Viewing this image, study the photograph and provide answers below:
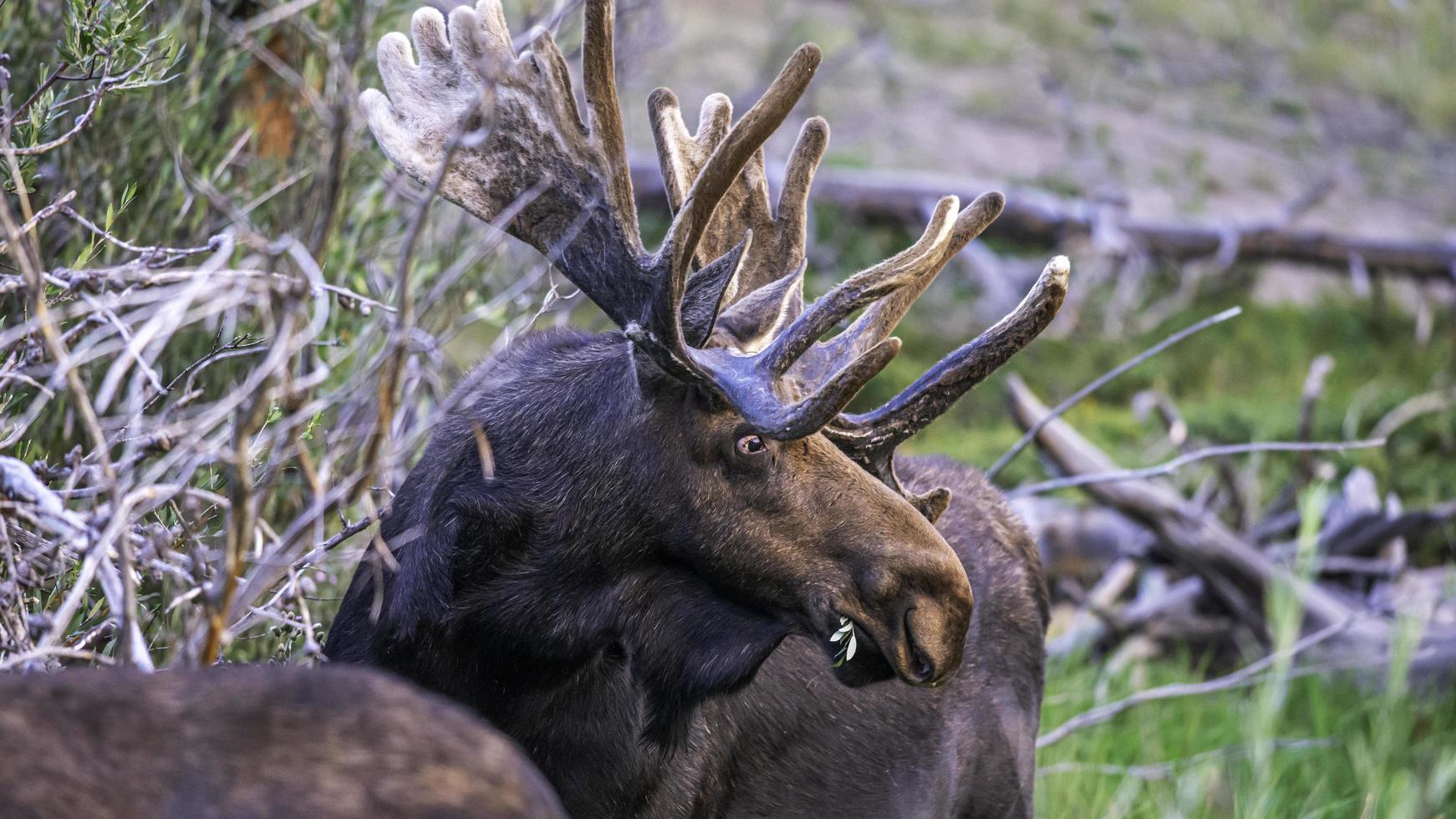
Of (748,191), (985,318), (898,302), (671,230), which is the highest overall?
(671,230)

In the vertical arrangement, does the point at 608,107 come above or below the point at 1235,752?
above

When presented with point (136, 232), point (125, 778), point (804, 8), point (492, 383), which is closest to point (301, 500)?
point (136, 232)

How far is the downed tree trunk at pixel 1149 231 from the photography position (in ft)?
36.7

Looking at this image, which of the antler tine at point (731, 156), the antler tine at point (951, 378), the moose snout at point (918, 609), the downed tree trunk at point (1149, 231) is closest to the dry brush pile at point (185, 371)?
the antler tine at point (731, 156)

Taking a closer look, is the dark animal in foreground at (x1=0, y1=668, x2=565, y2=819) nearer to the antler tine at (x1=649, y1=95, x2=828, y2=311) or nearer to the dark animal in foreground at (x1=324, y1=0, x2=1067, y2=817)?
the dark animal in foreground at (x1=324, y1=0, x2=1067, y2=817)

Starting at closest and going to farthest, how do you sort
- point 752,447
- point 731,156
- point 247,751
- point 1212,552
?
point 247,751 < point 731,156 < point 752,447 < point 1212,552

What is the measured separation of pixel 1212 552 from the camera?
5949mm

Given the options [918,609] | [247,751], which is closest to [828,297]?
[918,609]

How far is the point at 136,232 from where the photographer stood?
157 inches

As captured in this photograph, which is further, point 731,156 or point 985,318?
point 985,318

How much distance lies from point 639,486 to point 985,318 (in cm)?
858

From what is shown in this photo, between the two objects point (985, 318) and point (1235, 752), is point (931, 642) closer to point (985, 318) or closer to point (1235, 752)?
point (1235, 752)

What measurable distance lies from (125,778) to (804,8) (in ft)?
50.9

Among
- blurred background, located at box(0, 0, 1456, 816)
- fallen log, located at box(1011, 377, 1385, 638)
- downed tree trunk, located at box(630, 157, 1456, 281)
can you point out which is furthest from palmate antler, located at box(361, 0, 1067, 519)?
downed tree trunk, located at box(630, 157, 1456, 281)
